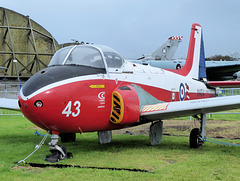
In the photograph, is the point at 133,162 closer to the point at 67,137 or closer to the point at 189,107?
the point at 189,107

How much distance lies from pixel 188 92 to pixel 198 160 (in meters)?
4.21

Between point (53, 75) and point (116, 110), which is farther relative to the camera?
point (116, 110)

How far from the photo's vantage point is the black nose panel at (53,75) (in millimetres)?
5223

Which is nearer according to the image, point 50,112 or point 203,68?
point 50,112

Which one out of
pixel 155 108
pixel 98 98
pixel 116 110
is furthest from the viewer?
pixel 155 108

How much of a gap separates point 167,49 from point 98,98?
40475mm

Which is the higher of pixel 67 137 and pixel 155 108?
pixel 155 108

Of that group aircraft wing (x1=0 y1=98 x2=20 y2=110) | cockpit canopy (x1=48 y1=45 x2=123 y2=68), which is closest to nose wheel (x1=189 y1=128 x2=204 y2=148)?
cockpit canopy (x1=48 y1=45 x2=123 y2=68)

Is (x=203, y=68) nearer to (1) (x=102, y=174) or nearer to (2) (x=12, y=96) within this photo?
(1) (x=102, y=174)

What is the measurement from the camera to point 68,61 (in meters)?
6.20

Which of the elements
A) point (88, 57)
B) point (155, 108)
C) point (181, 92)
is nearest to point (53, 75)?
point (88, 57)

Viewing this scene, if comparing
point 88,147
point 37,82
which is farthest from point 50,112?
point 88,147

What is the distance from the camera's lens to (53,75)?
5.45 m

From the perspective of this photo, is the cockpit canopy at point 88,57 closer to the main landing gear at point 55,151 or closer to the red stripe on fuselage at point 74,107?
the red stripe on fuselage at point 74,107
